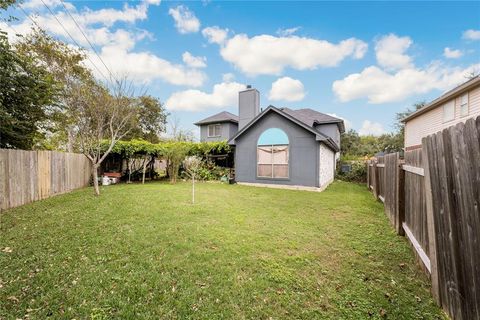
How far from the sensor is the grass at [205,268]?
8.16 ft

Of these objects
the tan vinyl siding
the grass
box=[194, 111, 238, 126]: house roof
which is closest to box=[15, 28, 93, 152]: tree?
the grass

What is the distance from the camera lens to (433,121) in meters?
14.0

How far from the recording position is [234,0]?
955 cm

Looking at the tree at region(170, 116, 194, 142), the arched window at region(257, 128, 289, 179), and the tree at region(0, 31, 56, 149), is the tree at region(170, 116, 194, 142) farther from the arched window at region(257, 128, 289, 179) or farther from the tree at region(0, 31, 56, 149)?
the tree at region(0, 31, 56, 149)

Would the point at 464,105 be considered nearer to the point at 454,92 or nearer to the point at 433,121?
the point at 454,92

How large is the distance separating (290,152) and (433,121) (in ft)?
32.4

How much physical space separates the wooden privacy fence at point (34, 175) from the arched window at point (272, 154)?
970 cm

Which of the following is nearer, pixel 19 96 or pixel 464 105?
pixel 19 96

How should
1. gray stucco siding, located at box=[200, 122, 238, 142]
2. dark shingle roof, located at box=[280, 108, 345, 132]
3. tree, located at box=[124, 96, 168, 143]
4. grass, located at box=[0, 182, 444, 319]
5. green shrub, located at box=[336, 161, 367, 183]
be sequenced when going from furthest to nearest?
tree, located at box=[124, 96, 168, 143] < gray stucco siding, located at box=[200, 122, 238, 142] < dark shingle roof, located at box=[280, 108, 345, 132] < green shrub, located at box=[336, 161, 367, 183] < grass, located at box=[0, 182, 444, 319]

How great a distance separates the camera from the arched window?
12.6 metres

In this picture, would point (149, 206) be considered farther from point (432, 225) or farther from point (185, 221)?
point (432, 225)

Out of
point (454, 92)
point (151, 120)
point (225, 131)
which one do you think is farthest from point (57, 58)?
point (454, 92)

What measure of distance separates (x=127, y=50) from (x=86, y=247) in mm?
11737

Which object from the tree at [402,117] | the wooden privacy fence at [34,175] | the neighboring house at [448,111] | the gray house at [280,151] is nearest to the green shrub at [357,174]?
the gray house at [280,151]
